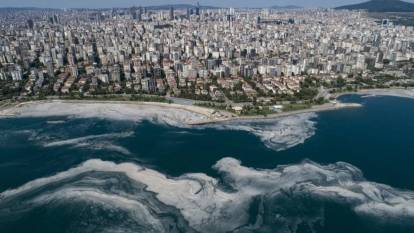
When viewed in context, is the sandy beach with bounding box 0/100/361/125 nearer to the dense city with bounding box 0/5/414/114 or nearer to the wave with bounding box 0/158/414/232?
the dense city with bounding box 0/5/414/114

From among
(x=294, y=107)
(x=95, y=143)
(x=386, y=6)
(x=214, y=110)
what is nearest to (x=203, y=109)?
(x=214, y=110)

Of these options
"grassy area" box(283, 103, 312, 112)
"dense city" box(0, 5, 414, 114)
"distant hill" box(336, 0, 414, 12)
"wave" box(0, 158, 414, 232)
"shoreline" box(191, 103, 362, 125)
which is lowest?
"wave" box(0, 158, 414, 232)

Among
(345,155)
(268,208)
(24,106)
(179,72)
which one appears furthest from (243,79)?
(268,208)

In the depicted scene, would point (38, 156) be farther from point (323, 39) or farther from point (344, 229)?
point (323, 39)

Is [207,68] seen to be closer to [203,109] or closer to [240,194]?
[203,109]

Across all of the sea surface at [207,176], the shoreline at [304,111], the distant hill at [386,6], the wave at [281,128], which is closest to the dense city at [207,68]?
the shoreline at [304,111]

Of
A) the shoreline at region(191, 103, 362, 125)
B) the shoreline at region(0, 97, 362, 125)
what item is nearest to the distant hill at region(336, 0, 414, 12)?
the shoreline at region(191, 103, 362, 125)
